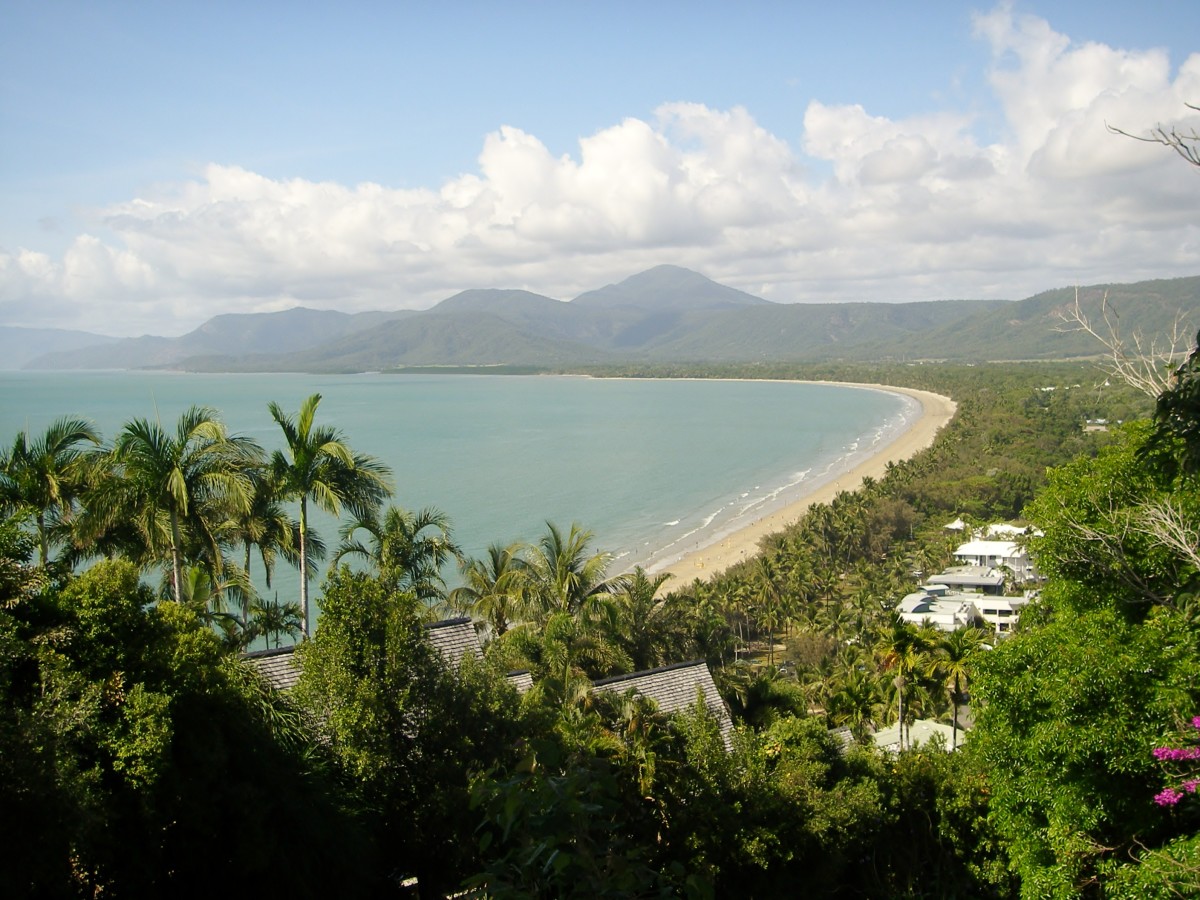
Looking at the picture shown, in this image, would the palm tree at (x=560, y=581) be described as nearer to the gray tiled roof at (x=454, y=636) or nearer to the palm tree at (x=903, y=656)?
the palm tree at (x=903, y=656)

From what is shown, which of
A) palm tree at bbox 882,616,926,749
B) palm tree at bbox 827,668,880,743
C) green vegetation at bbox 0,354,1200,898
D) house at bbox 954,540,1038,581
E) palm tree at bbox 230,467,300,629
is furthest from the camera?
house at bbox 954,540,1038,581

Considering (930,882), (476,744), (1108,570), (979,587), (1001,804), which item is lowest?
(979,587)

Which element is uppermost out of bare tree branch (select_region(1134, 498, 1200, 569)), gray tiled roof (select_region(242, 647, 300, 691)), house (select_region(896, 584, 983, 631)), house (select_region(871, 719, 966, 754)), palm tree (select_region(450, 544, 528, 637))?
bare tree branch (select_region(1134, 498, 1200, 569))

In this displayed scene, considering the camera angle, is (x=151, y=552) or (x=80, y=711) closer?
(x=80, y=711)

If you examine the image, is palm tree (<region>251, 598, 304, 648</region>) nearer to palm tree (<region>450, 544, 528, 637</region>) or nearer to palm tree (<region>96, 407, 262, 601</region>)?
palm tree (<region>96, 407, 262, 601</region>)

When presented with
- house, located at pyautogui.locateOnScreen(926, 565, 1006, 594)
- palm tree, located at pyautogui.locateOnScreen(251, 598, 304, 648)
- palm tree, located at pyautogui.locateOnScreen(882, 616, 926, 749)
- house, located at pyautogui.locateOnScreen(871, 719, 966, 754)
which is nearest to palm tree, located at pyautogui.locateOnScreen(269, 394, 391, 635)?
palm tree, located at pyautogui.locateOnScreen(251, 598, 304, 648)

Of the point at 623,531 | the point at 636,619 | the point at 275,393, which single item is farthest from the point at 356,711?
the point at 275,393

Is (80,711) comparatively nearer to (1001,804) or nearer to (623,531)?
(1001,804)
